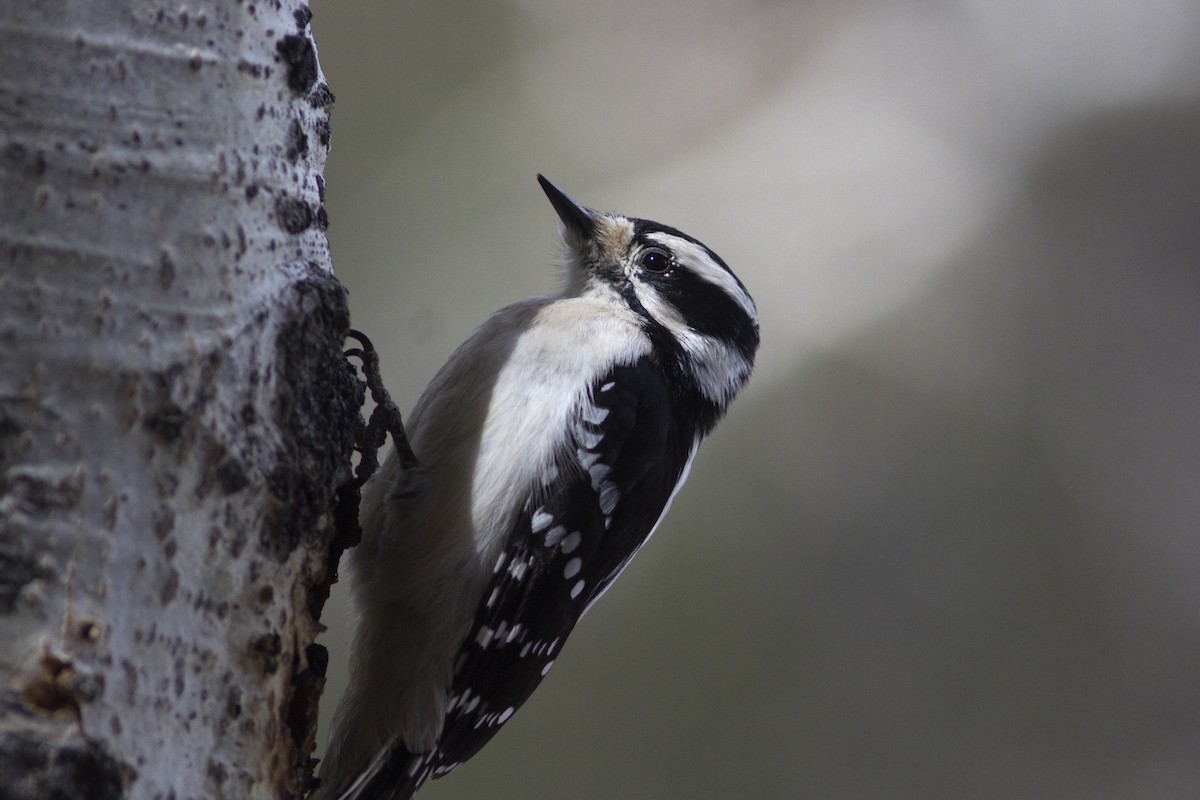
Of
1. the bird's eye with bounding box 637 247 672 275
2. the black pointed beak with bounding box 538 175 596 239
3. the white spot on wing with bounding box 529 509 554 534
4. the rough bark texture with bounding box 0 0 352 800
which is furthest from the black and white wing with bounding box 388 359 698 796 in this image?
the rough bark texture with bounding box 0 0 352 800

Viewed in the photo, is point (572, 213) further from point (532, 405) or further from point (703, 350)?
point (532, 405)

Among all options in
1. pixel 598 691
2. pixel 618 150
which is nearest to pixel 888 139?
pixel 618 150

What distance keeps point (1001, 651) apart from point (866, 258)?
164 cm

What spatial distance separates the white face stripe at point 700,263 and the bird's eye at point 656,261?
0.02 metres

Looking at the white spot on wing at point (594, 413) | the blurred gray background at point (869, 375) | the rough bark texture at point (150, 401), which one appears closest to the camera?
the rough bark texture at point (150, 401)

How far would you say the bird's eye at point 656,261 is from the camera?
7.77 ft

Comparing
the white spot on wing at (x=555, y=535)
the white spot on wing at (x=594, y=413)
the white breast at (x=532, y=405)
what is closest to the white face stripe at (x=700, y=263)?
the white breast at (x=532, y=405)

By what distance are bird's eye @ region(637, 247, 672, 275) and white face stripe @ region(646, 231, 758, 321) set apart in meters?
0.02

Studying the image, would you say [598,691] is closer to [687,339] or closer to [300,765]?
[687,339]

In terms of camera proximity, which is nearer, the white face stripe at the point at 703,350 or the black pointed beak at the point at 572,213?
the white face stripe at the point at 703,350

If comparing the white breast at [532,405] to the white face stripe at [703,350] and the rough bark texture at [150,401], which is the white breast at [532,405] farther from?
the rough bark texture at [150,401]

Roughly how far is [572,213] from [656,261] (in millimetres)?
231

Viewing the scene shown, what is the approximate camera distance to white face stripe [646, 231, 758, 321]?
2363 mm

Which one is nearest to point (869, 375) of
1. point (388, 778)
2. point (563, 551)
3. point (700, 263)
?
point (700, 263)
